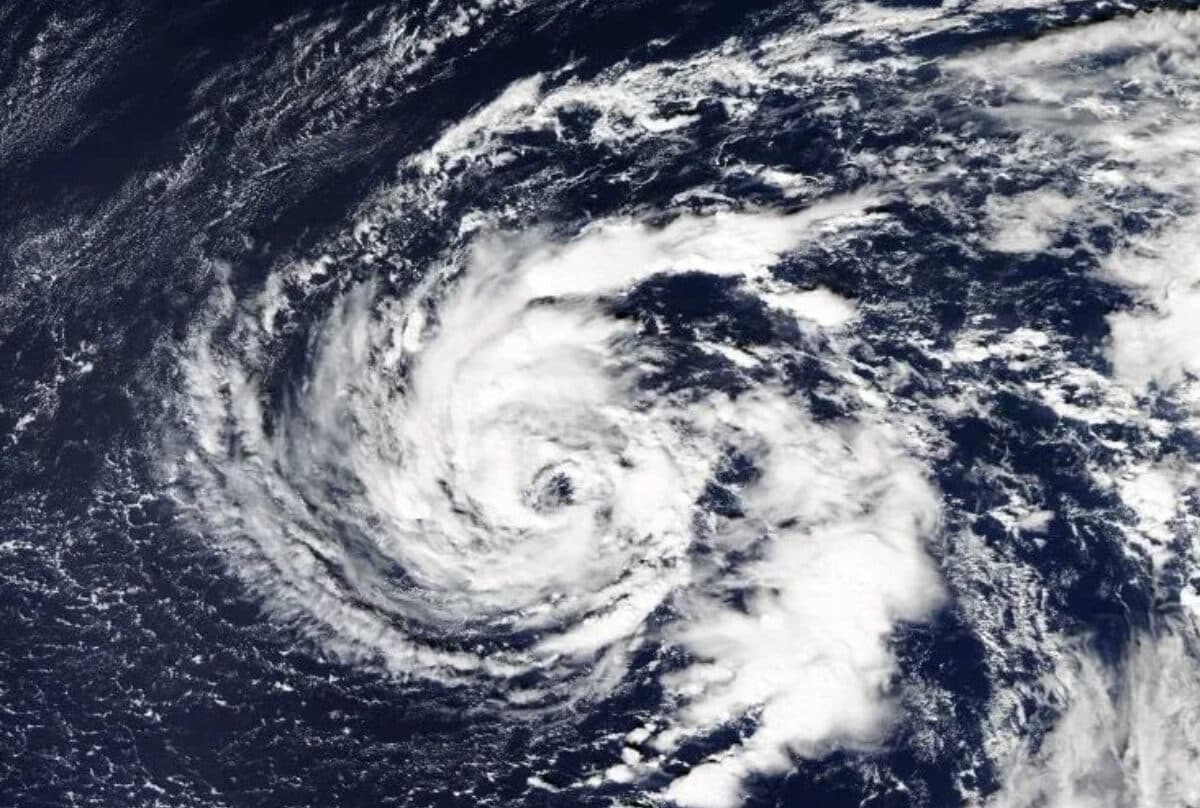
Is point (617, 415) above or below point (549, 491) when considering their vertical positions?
above

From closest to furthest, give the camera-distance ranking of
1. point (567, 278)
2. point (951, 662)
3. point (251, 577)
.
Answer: point (951, 662) < point (251, 577) < point (567, 278)

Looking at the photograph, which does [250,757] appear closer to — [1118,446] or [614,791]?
[614,791]

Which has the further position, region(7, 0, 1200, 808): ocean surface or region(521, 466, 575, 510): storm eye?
region(521, 466, 575, 510): storm eye

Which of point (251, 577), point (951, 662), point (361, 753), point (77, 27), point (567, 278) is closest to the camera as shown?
point (951, 662)

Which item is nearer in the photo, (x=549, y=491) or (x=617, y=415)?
(x=549, y=491)

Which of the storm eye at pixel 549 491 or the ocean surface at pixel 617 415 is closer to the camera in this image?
the ocean surface at pixel 617 415

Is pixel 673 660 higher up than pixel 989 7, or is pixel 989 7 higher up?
pixel 989 7

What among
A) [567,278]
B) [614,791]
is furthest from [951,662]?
[567,278]

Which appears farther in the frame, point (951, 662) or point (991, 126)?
point (991, 126)
